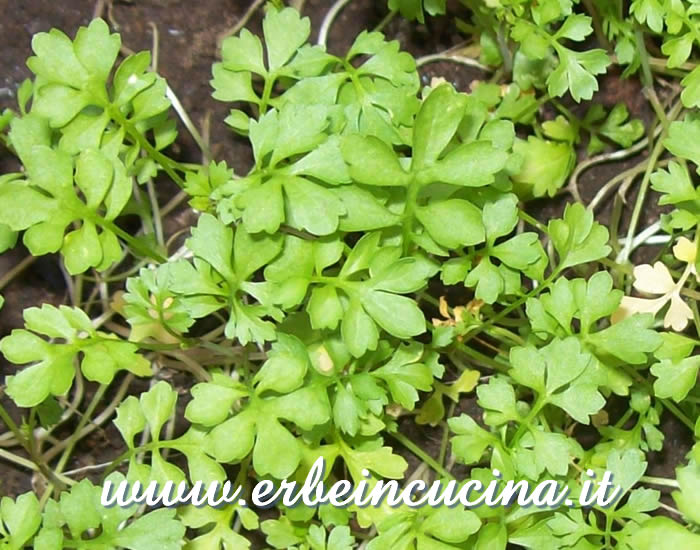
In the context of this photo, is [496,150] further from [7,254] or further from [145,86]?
[7,254]

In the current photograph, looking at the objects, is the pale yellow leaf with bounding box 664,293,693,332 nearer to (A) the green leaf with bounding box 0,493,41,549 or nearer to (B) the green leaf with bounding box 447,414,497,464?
(B) the green leaf with bounding box 447,414,497,464

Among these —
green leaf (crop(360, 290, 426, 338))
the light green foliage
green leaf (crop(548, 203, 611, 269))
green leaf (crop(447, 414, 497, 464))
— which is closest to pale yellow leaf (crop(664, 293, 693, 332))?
green leaf (crop(548, 203, 611, 269))

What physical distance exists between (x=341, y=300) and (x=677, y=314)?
56cm

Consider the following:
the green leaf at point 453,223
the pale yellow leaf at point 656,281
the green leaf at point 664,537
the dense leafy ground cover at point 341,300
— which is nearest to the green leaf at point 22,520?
the dense leafy ground cover at point 341,300

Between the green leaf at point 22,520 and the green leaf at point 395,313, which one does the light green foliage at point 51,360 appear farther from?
the green leaf at point 395,313

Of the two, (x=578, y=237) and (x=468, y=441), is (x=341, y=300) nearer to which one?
(x=468, y=441)

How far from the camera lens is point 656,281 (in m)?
1.47

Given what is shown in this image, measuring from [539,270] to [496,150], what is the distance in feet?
0.85

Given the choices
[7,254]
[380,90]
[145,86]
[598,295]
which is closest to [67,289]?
[7,254]

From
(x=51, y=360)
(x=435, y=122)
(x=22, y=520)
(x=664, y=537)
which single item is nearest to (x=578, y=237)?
(x=435, y=122)

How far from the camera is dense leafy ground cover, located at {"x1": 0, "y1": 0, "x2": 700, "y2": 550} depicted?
3.94 feet

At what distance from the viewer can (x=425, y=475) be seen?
1.55 meters

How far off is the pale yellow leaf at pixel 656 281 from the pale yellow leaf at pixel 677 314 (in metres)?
0.02

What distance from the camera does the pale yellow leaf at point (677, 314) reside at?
4.81ft
